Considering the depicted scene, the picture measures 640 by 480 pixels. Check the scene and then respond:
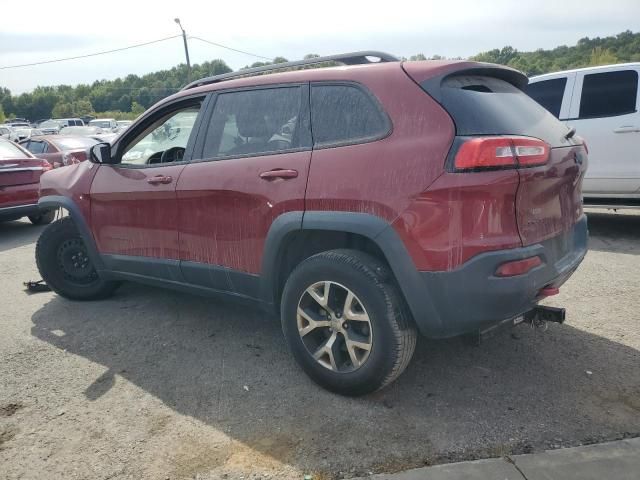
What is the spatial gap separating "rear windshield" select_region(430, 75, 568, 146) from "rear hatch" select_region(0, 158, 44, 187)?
24.5 feet

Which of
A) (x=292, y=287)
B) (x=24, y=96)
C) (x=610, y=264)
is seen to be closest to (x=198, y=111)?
(x=292, y=287)

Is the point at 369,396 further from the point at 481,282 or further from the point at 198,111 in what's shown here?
the point at 198,111

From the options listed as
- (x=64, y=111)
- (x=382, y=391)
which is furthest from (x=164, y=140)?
(x=64, y=111)

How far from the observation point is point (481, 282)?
101 inches

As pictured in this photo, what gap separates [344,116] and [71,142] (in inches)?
436

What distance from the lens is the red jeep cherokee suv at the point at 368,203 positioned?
2578 mm

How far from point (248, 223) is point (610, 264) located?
12.8ft

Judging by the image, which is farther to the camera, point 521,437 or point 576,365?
point 576,365

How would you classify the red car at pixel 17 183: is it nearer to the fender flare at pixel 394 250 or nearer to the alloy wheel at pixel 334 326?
the alloy wheel at pixel 334 326

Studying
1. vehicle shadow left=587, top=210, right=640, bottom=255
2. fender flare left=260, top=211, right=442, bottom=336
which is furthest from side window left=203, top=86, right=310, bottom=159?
vehicle shadow left=587, top=210, right=640, bottom=255

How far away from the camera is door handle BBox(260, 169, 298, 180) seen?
309 cm

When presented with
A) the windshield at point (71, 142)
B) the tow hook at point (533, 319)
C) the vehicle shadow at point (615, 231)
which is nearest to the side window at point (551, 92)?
the vehicle shadow at point (615, 231)

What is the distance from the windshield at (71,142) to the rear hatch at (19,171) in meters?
3.35

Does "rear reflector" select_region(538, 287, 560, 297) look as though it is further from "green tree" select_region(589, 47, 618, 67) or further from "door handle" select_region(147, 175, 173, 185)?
"green tree" select_region(589, 47, 618, 67)
